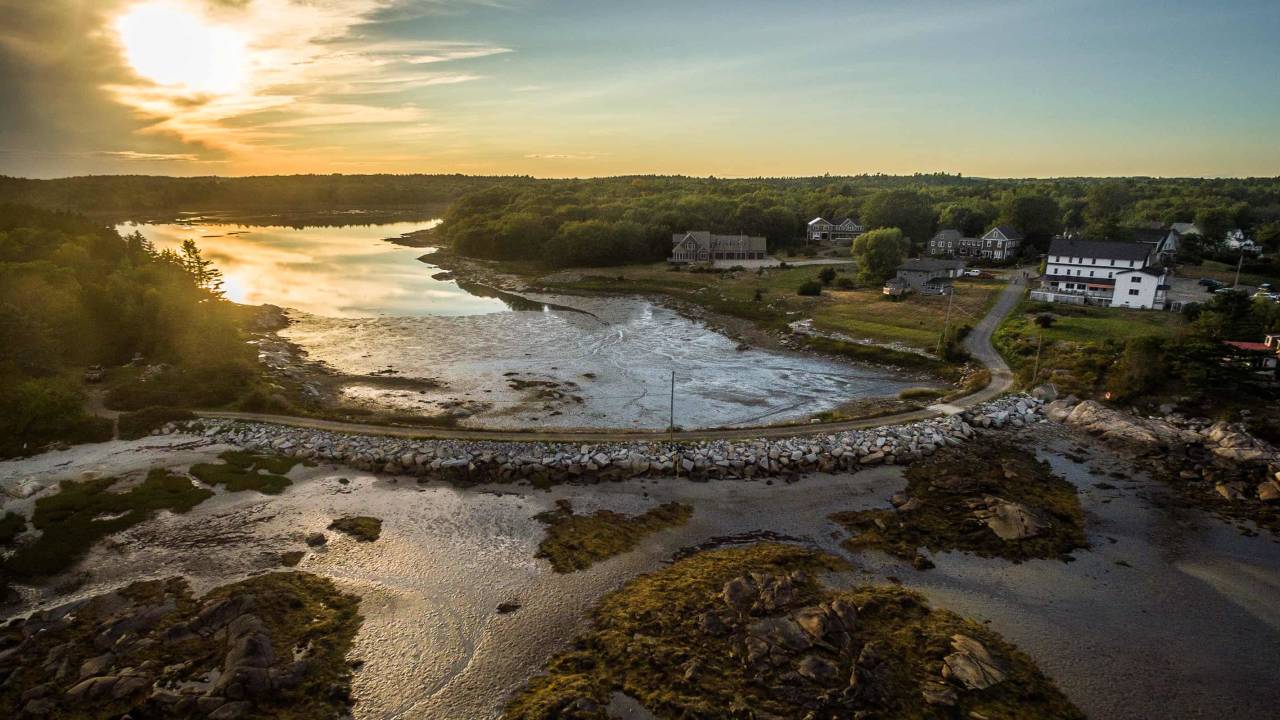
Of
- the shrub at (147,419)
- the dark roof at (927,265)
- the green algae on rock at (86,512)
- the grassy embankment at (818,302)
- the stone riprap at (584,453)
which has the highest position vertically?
the dark roof at (927,265)

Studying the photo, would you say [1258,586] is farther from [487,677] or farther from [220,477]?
[220,477]

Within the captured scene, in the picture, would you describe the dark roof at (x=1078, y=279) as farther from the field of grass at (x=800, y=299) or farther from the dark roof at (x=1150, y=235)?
the dark roof at (x=1150, y=235)

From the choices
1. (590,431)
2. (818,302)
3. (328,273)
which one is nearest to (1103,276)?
(818,302)

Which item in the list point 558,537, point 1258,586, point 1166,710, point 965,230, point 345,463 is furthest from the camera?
point 965,230

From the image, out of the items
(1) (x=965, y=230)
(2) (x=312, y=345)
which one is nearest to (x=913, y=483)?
(2) (x=312, y=345)

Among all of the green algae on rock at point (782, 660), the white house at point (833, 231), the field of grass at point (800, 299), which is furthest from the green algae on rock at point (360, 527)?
the white house at point (833, 231)

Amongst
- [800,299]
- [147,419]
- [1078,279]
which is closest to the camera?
[147,419]

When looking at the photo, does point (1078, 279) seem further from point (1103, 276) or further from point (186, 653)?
point (186, 653)
